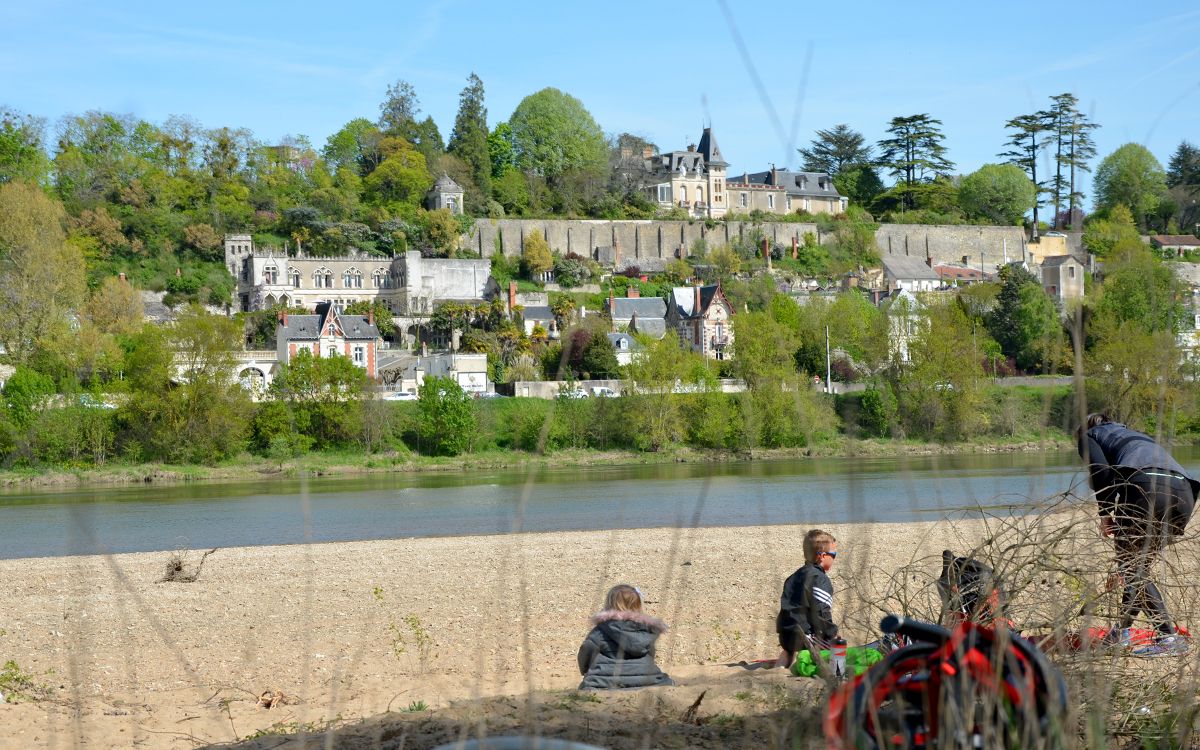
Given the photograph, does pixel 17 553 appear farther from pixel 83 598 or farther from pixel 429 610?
pixel 429 610

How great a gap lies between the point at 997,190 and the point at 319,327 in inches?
2089

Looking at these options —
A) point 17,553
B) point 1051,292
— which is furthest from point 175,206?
point 17,553

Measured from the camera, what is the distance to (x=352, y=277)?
7781 cm

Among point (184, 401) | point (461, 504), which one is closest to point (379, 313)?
point (184, 401)

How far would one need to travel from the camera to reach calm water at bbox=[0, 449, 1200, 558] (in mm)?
19609

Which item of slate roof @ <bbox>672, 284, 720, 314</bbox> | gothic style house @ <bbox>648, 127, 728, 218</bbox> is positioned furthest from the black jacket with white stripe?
gothic style house @ <bbox>648, 127, 728, 218</bbox>

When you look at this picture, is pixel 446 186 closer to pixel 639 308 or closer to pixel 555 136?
pixel 555 136

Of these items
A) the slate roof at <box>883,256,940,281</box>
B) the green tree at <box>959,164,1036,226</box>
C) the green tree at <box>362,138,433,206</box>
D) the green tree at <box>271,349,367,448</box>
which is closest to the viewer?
the green tree at <box>271,349,367,448</box>

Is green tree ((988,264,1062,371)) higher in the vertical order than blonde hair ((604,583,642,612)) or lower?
higher

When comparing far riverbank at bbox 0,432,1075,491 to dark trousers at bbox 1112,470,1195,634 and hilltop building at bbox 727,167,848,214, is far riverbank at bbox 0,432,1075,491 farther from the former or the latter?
hilltop building at bbox 727,167,848,214

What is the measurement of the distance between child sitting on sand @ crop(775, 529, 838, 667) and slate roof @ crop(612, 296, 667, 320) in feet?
193

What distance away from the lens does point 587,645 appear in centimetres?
578

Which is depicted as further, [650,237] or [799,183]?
[799,183]

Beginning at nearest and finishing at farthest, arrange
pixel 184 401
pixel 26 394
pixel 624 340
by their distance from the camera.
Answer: pixel 184 401 → pixel 26 394 → pixel 624 340
